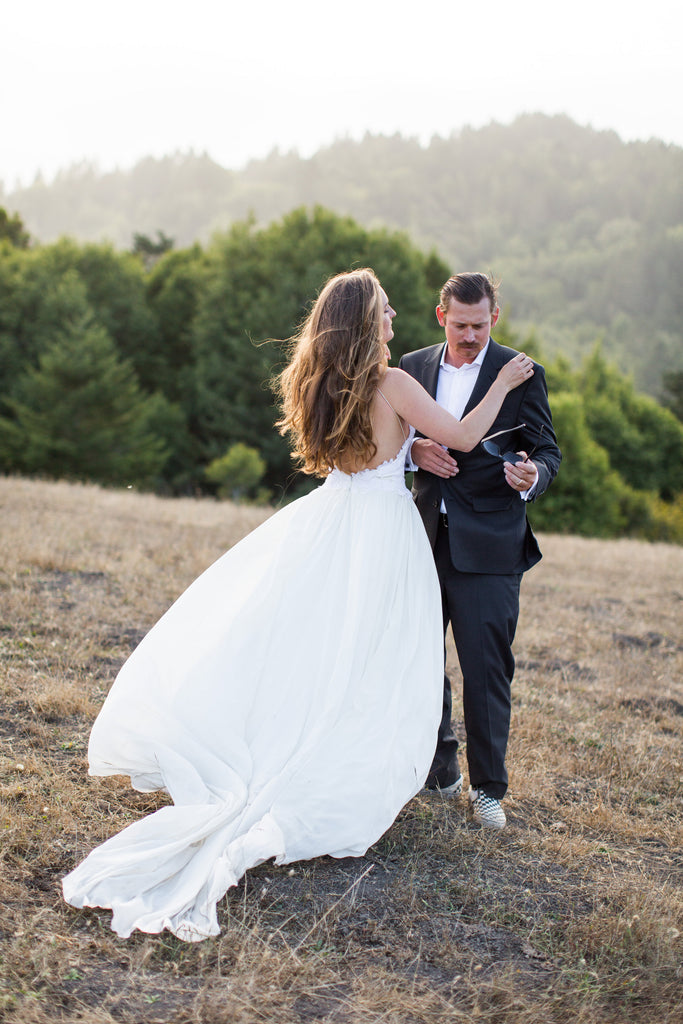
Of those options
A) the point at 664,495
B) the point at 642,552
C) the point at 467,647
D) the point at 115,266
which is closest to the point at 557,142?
the point at 664,495

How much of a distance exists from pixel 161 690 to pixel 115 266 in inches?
1355

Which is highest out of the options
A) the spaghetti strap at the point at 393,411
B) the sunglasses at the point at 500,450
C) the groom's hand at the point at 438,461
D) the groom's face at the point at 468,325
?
the groom's face at the point at 468,325

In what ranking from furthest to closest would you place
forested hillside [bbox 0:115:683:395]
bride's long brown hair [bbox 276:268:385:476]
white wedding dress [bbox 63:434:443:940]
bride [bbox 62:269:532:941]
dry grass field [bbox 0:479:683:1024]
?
forested hillside [bbox 0:115:683:395]
bride's long brown hair [bbox 276:268:385:476]
bride [bbox 62:269:532:941]
white wedding dress [bbox 63:434:443:940]
dry grass field [bbox 0:479:683:1024]

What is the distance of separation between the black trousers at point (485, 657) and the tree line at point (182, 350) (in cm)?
2265

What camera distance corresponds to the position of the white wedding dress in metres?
3.35

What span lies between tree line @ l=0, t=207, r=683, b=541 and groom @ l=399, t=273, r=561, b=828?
74.1ft

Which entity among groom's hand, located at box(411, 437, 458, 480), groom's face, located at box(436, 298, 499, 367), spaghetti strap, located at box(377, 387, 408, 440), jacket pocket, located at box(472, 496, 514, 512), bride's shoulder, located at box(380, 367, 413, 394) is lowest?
jacket pocket, located at box(472, 496, 514, 512)

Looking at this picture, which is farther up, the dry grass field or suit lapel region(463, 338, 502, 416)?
suit lapel region(463, 338, 502, 416)

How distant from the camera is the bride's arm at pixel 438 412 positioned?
3.85 meters

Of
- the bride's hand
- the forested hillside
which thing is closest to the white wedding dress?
the bride's hand

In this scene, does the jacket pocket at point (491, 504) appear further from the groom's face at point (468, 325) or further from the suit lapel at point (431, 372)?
the groom's face at point (468, 325)

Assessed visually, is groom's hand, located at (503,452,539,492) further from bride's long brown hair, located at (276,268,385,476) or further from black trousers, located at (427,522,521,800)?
bride's long brown hair, located at (276,268,385,476)

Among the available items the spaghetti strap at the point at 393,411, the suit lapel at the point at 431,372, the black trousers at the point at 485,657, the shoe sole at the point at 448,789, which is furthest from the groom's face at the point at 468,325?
the shoe sole at the point at 448,789

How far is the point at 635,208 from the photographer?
11262cm
